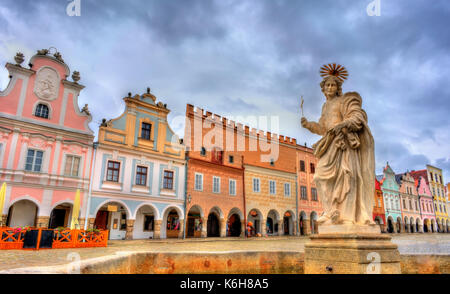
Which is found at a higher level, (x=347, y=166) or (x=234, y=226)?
(x=347, y=166)

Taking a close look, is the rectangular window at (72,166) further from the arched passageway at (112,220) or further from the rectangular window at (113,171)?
the arched passageway at (112,220)

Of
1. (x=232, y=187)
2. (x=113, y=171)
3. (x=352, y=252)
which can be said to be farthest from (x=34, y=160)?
(x=352, y=252)

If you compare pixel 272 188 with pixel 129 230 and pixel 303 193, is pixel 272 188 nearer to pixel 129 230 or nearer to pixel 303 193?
pixel 303 193

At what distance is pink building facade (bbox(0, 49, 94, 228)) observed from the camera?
710 inches

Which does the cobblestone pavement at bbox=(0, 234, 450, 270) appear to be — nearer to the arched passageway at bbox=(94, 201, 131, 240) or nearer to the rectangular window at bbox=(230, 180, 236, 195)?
the arched passageway at bbox=(94, 201, 131, 240)

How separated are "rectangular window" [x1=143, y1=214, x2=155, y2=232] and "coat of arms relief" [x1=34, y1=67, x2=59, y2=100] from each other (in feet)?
35.9

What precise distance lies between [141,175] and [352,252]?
2142 centimetres

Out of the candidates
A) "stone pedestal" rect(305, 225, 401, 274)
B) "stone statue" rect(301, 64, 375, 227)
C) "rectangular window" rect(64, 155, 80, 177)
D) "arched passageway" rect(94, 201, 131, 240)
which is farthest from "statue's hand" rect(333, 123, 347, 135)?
"arched passageway" rect(94, 201, 131, 240)

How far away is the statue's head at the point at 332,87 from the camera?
4.37m

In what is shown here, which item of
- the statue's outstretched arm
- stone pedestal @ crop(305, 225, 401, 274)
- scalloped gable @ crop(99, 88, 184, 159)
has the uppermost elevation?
scalloped gable @ crop(99, 88, 184, 159)

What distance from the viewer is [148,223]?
24.0m
